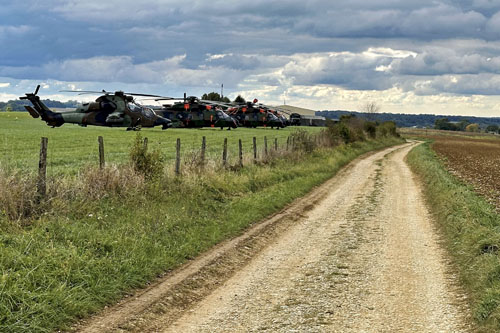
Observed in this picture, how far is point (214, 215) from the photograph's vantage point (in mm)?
14445

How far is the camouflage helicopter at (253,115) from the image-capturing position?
62434 millimetres

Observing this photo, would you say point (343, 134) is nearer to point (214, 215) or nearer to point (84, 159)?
point (84, 159)

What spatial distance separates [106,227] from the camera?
11.1 metres

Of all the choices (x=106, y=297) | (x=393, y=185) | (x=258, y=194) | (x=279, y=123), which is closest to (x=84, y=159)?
(x=258, y=194)

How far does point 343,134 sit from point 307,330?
4222 centimetres

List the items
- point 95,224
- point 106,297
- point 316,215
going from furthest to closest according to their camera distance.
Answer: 1. point 316,215
2. point 95,224
3. point 106,297

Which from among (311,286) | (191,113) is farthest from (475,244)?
(191,113)

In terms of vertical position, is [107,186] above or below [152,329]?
above

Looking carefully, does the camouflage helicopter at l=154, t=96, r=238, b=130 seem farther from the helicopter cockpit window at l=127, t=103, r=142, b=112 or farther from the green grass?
the green grass

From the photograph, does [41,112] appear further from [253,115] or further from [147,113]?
[253,115]

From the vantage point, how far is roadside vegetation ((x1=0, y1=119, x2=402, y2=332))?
296 inches

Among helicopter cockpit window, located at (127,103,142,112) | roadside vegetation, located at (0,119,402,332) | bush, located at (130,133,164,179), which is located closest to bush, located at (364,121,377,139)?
helicopter cockpit window, located at (127,103,142,112)

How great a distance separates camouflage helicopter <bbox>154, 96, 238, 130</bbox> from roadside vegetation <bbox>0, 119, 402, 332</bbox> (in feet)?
87.3

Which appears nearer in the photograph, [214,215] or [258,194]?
[214,215]
